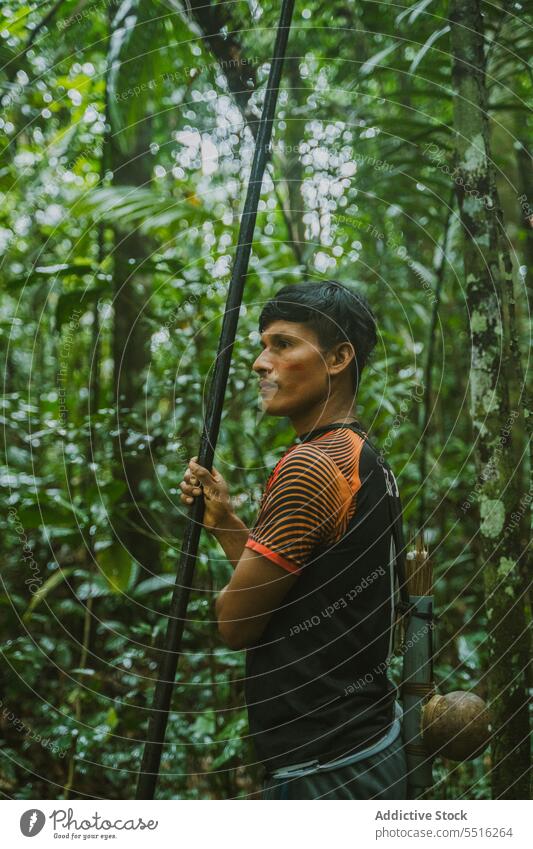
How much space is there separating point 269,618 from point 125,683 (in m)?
1.87

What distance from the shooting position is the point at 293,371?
5.25 ft

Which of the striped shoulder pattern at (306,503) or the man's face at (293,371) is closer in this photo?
the striped shoulder pattern at (306,503)

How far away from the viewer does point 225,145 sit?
287 cm

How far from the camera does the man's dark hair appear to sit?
1609 millimetres

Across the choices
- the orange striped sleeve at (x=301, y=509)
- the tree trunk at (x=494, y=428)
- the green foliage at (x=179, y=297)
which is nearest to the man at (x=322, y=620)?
the orange striped sleeve at (x=301, y=509)

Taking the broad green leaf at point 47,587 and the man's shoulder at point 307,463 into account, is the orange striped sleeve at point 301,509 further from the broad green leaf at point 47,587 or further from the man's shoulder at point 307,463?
the broad green leaf at point 47,587

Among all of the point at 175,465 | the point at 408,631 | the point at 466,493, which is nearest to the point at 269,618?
the point at 408,631

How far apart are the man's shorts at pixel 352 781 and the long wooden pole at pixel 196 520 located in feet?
0.89

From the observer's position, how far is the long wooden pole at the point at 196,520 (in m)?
1.54

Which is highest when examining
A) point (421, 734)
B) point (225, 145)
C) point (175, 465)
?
point (225, 145)

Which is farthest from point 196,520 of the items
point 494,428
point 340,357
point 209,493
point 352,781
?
point 494,428

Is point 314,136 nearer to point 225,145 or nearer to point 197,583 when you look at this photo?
point 225,145

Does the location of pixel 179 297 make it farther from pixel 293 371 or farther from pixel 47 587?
pixel 293 371
